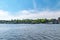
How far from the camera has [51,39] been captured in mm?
8320

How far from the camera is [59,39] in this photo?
838cm

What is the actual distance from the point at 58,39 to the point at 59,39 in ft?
0.21

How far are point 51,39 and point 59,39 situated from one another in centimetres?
54

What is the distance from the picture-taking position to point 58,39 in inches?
330

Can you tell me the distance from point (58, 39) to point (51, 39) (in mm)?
472
